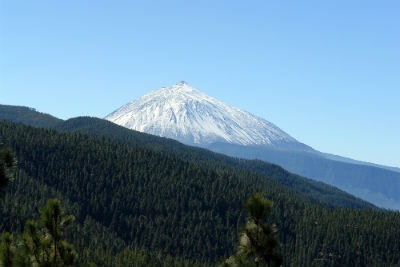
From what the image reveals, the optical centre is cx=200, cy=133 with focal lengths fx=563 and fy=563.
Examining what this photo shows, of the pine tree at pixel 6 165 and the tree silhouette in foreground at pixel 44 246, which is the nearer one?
the tree silhouette in foreground at pixel 44 246

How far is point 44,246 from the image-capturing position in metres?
24.3

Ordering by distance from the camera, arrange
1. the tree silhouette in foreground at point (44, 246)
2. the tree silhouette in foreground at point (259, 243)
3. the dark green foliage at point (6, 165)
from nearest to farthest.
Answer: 1. the tree silhouette in foreground at point (44, 246)
2. the tree silhouette in foreground at point (259, 243)
3. the dark green foliage at point (6, 165)

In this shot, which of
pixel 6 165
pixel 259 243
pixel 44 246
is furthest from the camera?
pixel 6 165

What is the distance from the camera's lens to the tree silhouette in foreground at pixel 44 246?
24078 millimetres

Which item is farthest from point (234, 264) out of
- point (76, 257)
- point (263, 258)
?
point (76, 257)

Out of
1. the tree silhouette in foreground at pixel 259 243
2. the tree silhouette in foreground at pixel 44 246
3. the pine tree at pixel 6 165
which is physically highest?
the pine tree at pixel 6 165

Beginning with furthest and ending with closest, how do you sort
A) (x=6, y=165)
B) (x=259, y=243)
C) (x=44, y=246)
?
(x=6, y=165), (x=259, y=243), (x=44, y=246)

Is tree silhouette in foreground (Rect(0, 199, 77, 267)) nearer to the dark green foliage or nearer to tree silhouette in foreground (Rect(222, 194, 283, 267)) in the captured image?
the dark green foliage

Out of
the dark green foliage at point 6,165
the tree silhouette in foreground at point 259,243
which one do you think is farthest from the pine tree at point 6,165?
the tree silhouette in foreground at point 259,243

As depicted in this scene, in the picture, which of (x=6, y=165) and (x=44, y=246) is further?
(x=6, y=165)

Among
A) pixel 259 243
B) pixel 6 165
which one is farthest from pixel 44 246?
pixel 259 243

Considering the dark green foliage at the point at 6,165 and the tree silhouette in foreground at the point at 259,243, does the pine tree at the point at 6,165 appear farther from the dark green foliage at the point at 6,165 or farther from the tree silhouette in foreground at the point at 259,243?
the tree silhouette in foreground at the point at 259,243

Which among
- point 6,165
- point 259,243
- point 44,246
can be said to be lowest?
point 44,246

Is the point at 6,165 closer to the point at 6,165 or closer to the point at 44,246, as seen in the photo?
the point at 6,165
